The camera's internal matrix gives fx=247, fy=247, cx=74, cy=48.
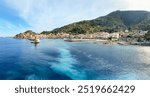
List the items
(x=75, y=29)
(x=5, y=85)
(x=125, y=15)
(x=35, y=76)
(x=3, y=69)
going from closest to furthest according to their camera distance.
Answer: (x=5, y=85), (x=35, y=76), (x=3, y=69), (x=75, y=29), (x=125, y=15)

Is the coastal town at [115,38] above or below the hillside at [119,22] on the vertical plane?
below

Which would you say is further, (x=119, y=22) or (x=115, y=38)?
(x=119, y=22)

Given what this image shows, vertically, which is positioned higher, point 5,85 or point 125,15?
point 125,15

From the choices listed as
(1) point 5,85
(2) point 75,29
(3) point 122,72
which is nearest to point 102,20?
(2) point 75,29

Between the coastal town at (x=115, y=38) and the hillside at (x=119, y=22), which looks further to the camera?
the hillside at (x=119, y=22)

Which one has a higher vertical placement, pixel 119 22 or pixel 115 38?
pixel 119 22

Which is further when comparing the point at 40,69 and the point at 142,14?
the point at 142,14

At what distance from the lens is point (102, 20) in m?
79.6

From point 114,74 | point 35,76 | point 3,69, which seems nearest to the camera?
point 35,76

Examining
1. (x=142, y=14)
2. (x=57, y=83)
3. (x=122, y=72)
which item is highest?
(x=142, y=14)

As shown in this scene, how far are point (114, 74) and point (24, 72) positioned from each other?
396 cm

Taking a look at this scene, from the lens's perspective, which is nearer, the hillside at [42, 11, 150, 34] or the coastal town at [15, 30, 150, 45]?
the coastal town at [15, 30, 150, 45]

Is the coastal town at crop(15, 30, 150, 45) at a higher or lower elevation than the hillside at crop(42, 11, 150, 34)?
lower

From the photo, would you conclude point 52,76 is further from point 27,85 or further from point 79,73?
point 27,85
